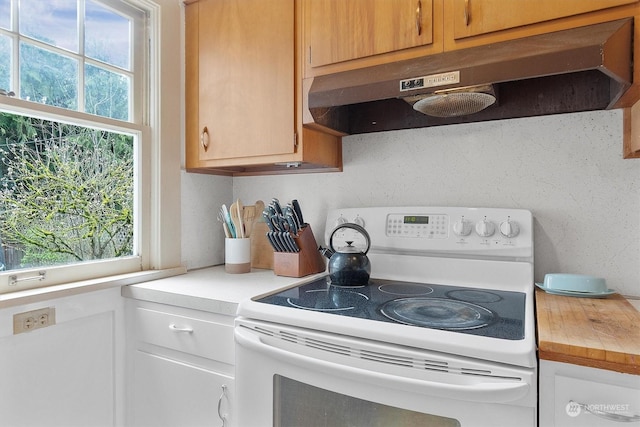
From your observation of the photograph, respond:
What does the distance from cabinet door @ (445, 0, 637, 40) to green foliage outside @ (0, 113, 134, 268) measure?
1.36 m

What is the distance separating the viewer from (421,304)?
1.14 metres

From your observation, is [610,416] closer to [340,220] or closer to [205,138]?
[340,220]

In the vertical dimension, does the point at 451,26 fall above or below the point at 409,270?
above

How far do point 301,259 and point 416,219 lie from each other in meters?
0.50

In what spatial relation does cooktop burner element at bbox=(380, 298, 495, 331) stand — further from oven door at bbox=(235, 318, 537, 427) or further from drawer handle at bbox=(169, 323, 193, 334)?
drawer handle at bbox=(169, 323, 193, 334)

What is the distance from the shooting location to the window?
1.26 m

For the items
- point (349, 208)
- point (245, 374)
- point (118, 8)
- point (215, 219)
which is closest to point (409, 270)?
point (349, 208)

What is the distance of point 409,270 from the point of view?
1.49m

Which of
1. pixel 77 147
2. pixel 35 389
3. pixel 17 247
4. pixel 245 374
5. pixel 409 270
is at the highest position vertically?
pixel 77 147

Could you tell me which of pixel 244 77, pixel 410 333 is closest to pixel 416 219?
pixel 410 333

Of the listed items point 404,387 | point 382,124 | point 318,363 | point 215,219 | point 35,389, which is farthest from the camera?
point 215,219

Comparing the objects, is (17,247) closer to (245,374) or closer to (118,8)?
(245,374)

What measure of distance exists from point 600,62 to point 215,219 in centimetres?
166

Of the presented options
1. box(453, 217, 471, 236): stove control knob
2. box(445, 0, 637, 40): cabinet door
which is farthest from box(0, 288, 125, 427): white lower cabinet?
box(445, 0, 637, 40): cabinet door
